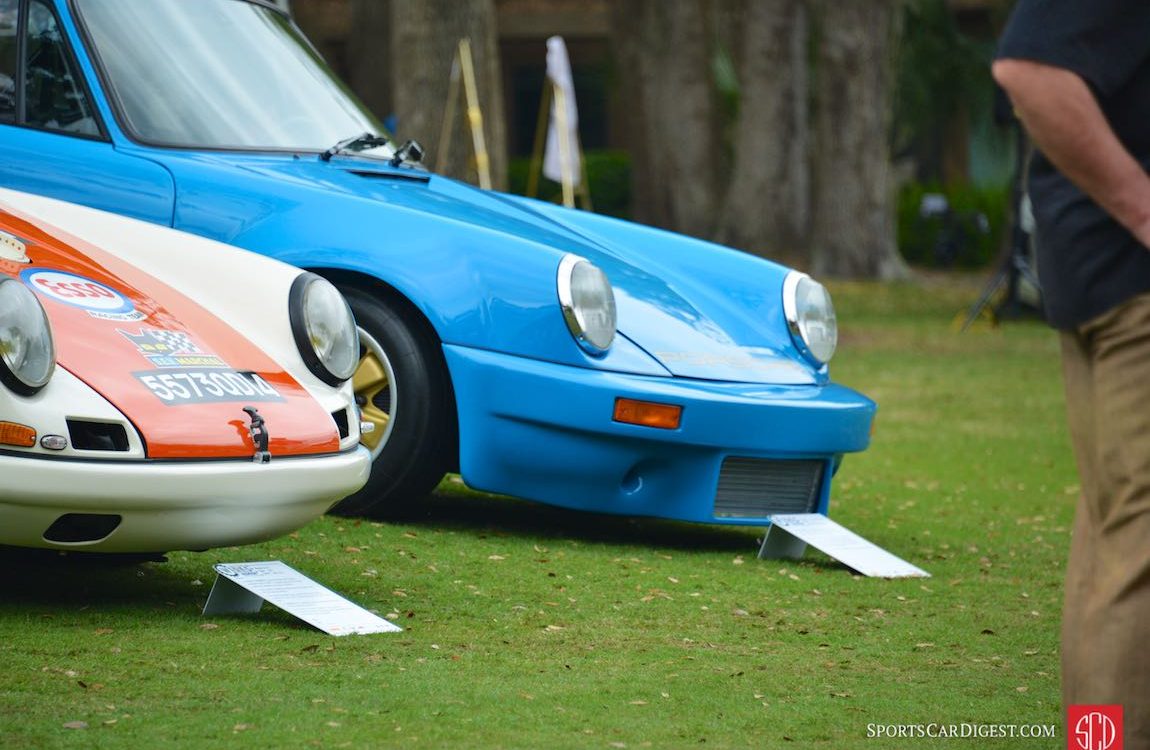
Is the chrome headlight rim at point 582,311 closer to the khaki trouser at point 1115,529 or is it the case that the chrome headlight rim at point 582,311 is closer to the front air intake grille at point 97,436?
the front air intake grille at point 97,436

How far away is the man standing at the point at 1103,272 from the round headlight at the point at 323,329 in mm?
2334

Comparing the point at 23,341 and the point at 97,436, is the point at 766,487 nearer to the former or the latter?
the point at 97,436

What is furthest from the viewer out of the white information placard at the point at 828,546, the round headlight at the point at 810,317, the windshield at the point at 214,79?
the round headlight at the point at 810,317

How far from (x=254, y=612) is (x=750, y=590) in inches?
59.8

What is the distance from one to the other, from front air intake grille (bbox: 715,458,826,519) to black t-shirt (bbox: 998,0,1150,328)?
9.39ft

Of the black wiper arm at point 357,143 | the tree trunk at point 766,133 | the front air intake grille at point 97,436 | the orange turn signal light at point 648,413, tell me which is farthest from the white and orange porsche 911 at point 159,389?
the tree trunk at point 766,133

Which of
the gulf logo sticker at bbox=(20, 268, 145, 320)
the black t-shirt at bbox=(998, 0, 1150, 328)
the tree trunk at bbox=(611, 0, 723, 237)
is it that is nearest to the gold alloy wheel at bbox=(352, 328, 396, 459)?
the gulf logo sticker at bbox=(20, 268, 145, 320)

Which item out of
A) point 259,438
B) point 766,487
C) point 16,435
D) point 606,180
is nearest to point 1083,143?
point 259,438

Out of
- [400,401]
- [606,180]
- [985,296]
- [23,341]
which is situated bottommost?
[606,180]

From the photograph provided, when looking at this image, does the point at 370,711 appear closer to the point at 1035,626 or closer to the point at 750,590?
the point at 750,590

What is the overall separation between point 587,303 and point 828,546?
1.10 metres

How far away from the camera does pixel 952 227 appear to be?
94.2 ft

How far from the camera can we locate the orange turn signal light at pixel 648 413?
17.3 feet

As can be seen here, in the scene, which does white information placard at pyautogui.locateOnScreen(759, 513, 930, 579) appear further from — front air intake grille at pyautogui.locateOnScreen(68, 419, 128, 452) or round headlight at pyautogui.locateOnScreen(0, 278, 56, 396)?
round headlight at pyautogui.locateOnScreen(0, 278, 56, 396)
